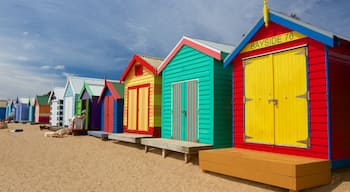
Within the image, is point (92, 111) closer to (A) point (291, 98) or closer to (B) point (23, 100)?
(A) point (291, 98)

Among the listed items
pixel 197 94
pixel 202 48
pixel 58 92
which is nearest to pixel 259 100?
pixel 197 94

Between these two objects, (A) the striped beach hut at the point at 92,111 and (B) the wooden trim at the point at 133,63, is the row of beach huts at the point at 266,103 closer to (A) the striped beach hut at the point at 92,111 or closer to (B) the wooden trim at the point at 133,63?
(B) the wooden trim at the point at 133,63

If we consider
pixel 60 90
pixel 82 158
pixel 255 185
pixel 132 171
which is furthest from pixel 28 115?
pixel 255 185

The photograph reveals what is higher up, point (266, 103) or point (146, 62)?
point (146, 62)

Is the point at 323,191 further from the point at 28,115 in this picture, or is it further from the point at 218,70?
the point at 28,115

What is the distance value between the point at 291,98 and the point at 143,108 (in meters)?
7.30

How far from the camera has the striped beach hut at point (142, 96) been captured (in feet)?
37.5

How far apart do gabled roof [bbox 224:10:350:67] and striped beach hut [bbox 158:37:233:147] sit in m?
0.89

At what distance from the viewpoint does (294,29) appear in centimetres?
609

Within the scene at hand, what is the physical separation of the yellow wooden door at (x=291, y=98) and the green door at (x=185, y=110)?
3.19 m

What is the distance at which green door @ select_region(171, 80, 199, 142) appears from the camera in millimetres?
9117

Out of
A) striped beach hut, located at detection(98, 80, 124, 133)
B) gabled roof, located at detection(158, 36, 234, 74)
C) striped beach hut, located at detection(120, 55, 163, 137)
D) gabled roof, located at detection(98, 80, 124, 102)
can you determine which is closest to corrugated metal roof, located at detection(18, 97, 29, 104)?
striped beach hut, located at detection(98, 80, 124, 133)

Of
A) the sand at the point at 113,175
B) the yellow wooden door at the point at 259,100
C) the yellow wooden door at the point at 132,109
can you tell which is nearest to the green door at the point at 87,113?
the yellow wooden door at the point at 132,109

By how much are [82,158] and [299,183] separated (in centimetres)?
699
